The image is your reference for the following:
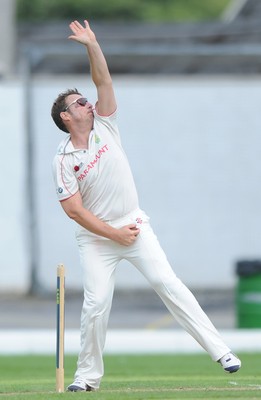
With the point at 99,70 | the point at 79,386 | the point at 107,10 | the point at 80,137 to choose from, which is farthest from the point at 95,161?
the point at 107,10

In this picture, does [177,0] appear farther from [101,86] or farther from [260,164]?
[101,86]

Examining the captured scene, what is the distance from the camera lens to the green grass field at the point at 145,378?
909cm

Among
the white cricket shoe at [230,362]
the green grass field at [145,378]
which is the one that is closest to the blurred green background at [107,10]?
the green grass field at [145,378]

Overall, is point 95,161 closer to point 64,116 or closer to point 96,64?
point 64,116

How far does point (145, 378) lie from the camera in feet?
39.1

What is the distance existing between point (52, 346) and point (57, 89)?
9440 millimetres

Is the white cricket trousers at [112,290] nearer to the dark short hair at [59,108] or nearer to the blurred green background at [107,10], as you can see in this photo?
the dark short hair at [59,108]

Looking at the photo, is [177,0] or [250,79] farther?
[177,0]

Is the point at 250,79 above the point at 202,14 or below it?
below

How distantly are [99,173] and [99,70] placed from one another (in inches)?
28.3

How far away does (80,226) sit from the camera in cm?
944

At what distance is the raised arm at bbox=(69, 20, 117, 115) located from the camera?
9141mm

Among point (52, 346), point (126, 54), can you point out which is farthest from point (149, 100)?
point (52, 346)

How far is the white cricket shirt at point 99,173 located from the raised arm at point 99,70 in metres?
0.08
